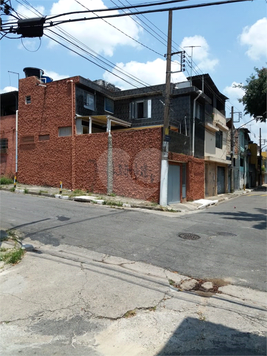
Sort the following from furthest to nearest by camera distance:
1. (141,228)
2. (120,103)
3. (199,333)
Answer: (120,103) < (141,228) < (199,333)

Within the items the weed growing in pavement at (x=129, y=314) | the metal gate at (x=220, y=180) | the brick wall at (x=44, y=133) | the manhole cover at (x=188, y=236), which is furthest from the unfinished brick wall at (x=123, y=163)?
the metal gate at (x=220, y=180)

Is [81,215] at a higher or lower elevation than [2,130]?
lower

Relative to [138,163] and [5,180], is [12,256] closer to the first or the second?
[138,163]

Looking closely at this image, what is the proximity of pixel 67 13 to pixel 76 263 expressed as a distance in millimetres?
6521

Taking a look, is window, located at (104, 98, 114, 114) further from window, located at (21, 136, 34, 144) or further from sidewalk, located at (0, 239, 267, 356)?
sidewalk, located at (0, 239, 267, 356)

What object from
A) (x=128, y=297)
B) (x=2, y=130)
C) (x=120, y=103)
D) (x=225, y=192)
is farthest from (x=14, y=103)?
(x=128, y=297)

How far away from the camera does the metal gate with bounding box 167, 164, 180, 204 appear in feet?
51.6

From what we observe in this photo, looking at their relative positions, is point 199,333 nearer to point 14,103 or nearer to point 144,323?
point 144,323

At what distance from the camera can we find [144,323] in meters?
3.74

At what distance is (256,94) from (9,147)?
84.1 ft

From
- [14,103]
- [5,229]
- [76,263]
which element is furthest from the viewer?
[14,103]

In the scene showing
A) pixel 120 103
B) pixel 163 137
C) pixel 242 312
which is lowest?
pixel 242 312

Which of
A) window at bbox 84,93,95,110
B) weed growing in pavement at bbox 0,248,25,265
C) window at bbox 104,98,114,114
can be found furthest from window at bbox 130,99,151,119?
weed growing in pavement at bbox 0,248,25,265

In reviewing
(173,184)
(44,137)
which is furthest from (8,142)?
(173,184)
